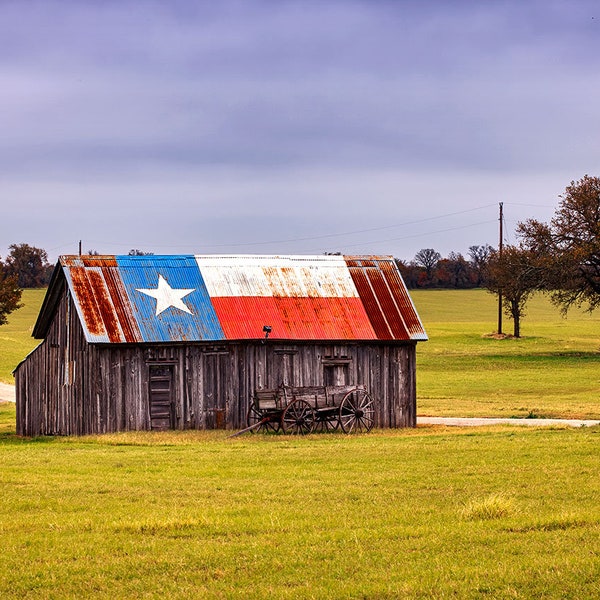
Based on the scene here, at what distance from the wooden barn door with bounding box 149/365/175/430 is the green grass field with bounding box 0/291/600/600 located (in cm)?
394

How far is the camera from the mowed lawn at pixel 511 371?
4275cm

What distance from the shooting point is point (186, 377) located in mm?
33750

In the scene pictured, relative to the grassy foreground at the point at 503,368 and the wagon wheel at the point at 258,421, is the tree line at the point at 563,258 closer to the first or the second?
the grassy foreground at the point at 503,368

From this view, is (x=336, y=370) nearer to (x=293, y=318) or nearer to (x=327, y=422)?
(x=293, y=318)

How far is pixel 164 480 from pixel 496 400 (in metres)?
29.8

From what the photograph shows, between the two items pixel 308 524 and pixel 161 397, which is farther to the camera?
pixel 161 397

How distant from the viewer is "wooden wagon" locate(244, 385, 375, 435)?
31.7 metres

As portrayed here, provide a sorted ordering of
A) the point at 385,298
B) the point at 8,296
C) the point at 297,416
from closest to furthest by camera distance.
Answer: the point at 297,416
the point at 385,298
the point at 8,296

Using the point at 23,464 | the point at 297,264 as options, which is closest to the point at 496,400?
the point at 297,264

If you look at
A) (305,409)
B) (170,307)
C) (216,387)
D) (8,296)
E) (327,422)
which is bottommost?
(327,422)

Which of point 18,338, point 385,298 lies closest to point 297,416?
point 385,298

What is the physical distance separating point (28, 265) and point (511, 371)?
370 ft

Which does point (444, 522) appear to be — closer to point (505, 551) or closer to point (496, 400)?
point (505, 551)

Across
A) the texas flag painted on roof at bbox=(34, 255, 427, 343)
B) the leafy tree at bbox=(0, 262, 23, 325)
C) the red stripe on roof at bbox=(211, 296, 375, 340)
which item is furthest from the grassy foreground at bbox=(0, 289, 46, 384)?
the red stripe on roof at bbox=(211, 296, 375, 340)
